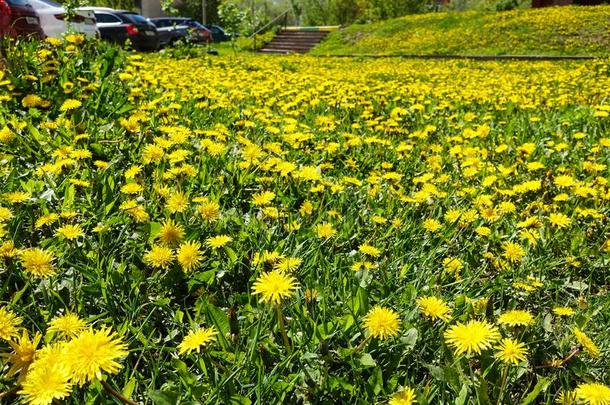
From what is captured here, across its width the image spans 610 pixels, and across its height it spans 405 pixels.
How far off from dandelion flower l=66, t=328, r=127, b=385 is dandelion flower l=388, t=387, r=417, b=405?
26.5 inches

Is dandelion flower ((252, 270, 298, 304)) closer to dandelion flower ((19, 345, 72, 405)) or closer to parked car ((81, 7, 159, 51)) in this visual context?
dandelion flower ((19, 345, 72, 405))

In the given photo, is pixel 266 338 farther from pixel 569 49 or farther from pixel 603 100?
pixel 569 49

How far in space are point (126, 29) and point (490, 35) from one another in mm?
13952

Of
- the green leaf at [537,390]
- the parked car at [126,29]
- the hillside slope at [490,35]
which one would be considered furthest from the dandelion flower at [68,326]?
the parked car at [126,29]

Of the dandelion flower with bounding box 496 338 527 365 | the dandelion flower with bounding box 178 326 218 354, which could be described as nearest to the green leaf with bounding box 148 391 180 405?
the dandelion flower with bounding box 178 326 218 354

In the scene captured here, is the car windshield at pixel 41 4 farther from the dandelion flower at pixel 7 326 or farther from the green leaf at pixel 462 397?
the green leaf at pixel 462 397

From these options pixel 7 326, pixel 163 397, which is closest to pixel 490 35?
pixel 163 397

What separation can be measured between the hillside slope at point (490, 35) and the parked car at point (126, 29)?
295 inches

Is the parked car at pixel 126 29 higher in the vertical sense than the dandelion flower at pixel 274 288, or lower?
higher

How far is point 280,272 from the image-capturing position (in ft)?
4.97

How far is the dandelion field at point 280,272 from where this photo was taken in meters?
1.31

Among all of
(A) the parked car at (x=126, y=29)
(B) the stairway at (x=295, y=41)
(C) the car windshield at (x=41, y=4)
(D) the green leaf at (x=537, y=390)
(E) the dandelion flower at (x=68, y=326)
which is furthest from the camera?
(B) the stairway at (x=295, y=41)

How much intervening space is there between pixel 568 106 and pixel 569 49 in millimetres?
13058

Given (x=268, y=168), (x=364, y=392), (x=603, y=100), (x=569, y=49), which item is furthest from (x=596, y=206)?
(x=569, y=49)
